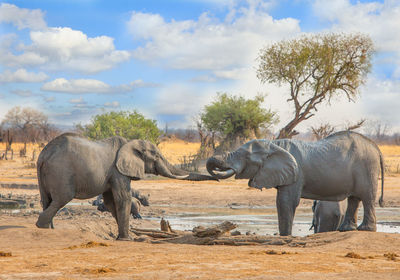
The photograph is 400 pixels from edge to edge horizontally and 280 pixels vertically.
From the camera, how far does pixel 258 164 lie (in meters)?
9.63

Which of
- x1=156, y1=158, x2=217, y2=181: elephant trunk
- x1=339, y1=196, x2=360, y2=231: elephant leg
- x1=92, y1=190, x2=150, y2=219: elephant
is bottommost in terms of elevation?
x1=92, y1=190, x2=150, y2=219: elephant

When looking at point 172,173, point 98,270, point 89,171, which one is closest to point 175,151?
point 172,173

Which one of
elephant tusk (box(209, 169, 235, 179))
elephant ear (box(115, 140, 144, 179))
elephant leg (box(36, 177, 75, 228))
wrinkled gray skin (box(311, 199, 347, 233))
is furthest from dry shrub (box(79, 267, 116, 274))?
wrinkled gray skin (box(311, 199, 347, 233))

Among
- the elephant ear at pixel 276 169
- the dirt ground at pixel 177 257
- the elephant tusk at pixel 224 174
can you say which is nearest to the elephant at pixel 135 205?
the dirt ground at pixel 177 257

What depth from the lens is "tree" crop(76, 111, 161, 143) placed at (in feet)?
107

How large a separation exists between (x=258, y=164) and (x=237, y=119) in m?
24.5

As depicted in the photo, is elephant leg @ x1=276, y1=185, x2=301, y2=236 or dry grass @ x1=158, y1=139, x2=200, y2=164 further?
dry grass @ x1=158, y1=139, x2=200, y2=164

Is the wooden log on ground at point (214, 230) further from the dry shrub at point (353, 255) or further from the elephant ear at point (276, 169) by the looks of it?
the dry shrub at point (353, 255)

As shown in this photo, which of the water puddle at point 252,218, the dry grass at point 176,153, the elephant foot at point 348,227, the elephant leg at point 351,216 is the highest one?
the dry grass at point 176,153

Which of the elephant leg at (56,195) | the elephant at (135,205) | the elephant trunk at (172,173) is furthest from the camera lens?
the elephant at (135,205)

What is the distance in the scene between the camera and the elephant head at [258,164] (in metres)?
9.47

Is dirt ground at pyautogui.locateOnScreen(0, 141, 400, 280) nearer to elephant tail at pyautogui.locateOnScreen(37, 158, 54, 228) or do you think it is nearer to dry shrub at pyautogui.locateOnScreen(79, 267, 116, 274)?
dry shrub at pyautogui.locateOnScreen(79, 267, 116, 274)

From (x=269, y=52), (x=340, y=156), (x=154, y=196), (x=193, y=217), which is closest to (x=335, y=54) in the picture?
(x=269, y=52)

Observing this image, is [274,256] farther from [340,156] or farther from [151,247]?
[340,156]
